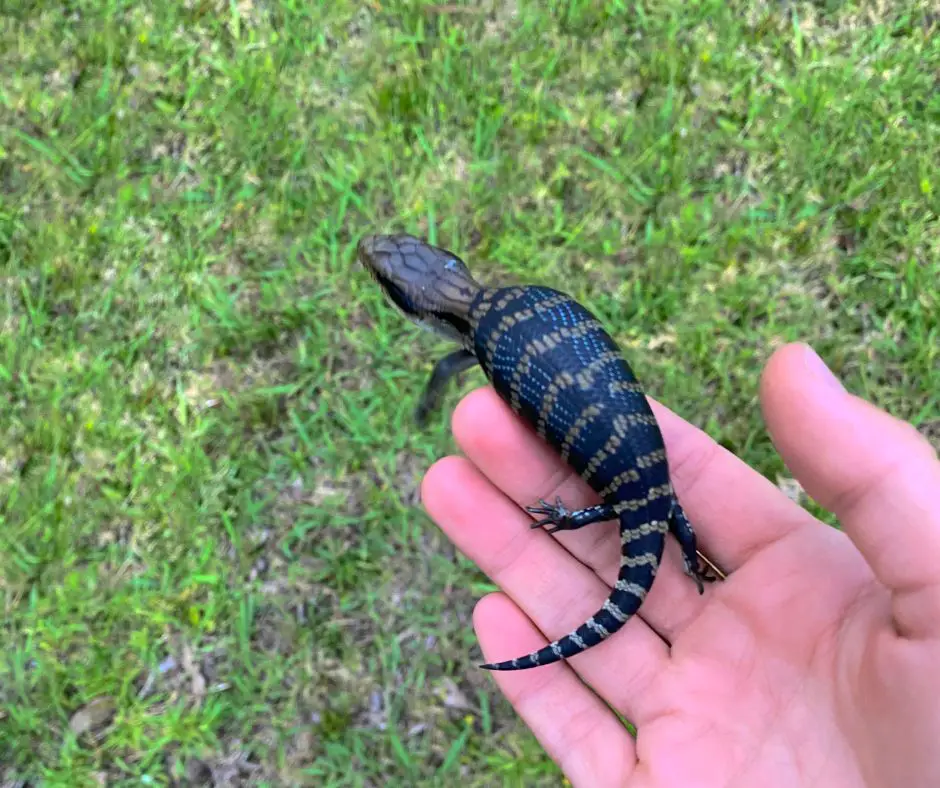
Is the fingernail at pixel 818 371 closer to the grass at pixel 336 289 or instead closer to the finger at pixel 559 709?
the finger at pixel 559 709

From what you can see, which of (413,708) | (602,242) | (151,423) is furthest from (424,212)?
(413,708)

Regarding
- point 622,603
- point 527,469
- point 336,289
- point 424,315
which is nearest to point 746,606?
point 622,603

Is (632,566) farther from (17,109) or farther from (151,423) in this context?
(17,109)

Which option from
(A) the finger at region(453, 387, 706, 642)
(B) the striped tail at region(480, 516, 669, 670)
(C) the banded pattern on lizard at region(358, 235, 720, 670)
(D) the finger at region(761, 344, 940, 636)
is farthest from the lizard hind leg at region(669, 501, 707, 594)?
(D) the finger at region(761, 344, 940, 636)

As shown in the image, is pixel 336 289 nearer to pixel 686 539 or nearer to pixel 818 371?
pixel 686 539

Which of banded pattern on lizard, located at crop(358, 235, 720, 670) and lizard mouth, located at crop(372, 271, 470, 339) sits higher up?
banded pattern on lizard, located at crop(358, 235, 720, 670)

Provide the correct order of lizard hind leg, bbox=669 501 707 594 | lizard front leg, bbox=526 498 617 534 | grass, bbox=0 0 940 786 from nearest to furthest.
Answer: lizard hind leg, bbox=669 501 707 594
lizard front leg, bbox=526 498 617 534
grass, bbox=0 0 940 786

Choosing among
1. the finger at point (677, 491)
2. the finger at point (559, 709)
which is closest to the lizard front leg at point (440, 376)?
the finger at point (677, 491)

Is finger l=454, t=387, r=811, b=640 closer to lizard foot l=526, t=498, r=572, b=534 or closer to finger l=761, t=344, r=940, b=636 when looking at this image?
lizard foot l=526, t=498, r=572, b=534
